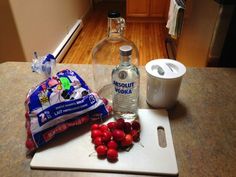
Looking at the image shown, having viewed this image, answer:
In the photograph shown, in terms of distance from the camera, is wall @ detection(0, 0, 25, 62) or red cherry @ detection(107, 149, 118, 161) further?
wall @ detection(0, 0, 25, 62)

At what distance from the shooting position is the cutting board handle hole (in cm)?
53

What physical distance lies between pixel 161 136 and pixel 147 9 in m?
3.02

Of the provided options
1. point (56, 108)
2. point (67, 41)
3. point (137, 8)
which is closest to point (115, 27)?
point (56, 108)

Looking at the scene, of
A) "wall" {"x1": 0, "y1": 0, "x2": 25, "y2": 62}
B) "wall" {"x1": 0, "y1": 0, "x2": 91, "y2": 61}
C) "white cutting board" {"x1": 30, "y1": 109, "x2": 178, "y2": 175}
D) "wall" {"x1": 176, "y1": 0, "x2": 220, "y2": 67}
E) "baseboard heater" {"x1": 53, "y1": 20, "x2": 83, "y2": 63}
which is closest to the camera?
"white cutting board" {"x1": 30, "y1": 109, "x2": 178, "y2": 175}

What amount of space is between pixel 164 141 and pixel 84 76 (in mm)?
397

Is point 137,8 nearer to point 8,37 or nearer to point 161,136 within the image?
point 8,37

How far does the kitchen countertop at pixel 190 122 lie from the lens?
1.57ft

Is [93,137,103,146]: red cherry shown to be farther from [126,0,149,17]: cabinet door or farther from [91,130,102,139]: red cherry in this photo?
[126,0,149,17]: cabinet door

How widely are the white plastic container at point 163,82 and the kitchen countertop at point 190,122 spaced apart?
0.13 feet

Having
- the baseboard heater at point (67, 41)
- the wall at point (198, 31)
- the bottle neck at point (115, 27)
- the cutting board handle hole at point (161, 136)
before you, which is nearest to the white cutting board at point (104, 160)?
the cutting board handle hole at point (161, 136)

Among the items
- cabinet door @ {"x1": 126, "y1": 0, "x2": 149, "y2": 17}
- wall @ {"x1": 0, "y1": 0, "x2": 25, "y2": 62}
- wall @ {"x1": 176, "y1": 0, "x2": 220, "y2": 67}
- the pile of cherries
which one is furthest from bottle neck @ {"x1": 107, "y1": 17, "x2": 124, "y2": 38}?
cabinet door @ {"x1": 126, "y1": 0, "x2": 149, "y2": 17}

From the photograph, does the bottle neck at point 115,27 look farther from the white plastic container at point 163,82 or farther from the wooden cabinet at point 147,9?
the wooden cabinet at point 147,9

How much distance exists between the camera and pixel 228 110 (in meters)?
0.63

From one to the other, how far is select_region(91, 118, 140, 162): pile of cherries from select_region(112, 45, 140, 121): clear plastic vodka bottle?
83mm
